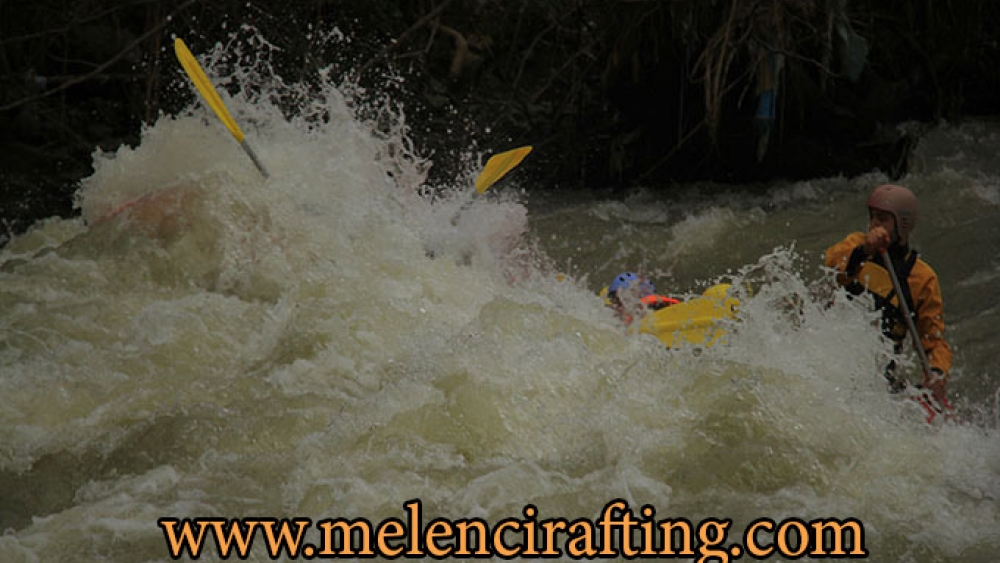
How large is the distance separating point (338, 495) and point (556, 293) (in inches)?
78.3

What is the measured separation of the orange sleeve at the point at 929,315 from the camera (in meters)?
3.70

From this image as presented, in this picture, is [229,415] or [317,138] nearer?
[229,415]

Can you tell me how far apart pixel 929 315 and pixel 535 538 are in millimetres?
1842

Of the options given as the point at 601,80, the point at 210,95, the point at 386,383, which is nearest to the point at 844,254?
the point at 386,383

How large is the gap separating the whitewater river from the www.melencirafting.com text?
1.5 inches

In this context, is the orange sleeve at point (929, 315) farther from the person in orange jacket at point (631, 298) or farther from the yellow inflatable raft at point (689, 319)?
the person in orange jacket at point (631, 298)

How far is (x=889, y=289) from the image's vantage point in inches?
147

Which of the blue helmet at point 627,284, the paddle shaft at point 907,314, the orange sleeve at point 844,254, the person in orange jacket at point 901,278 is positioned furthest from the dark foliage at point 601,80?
the paddle shaft at point 907,314

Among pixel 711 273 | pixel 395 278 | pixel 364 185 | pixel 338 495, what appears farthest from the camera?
pixel 711 273

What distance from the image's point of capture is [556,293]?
15.2ft

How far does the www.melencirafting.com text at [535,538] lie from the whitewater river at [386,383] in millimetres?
38

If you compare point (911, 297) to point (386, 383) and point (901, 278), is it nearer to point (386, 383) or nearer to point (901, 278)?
point (901, 278)

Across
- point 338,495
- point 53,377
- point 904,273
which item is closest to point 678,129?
point 904,273

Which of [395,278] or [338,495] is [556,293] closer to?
[395,278]
